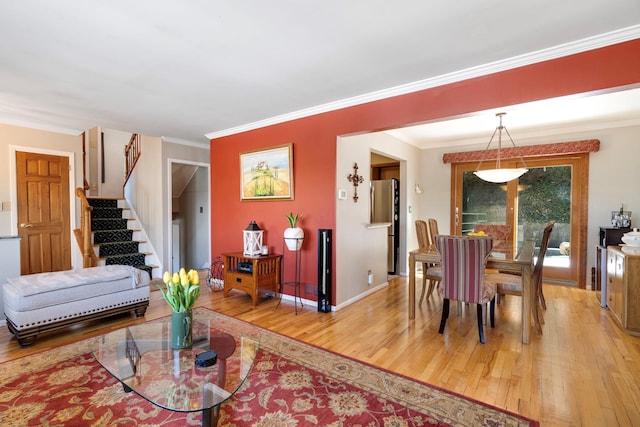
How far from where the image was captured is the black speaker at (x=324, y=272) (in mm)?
3520

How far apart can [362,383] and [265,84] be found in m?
2.64

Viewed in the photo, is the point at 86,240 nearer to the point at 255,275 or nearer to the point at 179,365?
the point at 255,275

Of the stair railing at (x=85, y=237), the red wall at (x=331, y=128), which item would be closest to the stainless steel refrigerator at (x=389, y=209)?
the red wall at (x=331, y=128)

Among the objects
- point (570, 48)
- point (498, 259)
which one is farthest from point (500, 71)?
point (498, 259)

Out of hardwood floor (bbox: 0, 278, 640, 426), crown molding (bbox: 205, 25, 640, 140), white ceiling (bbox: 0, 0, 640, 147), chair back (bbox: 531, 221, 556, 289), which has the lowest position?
hardwood floor (bbox: 0, 278, 640, 426)

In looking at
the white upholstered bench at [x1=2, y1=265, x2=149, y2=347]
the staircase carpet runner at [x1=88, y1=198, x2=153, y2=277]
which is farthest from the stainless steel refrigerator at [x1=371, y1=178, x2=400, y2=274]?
the staircase carpet runner at [x1=88, y1=198, x2=153, y2=277]

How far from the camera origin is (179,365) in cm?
176

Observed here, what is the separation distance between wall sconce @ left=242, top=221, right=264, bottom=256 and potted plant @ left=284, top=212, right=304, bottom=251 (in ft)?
1.61

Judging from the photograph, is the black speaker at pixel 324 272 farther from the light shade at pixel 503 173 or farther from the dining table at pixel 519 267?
the light shade at pixel 503 173

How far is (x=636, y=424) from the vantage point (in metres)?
1.69

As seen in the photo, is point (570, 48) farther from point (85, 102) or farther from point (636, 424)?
point (85, 102)

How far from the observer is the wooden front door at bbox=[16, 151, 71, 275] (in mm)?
4176

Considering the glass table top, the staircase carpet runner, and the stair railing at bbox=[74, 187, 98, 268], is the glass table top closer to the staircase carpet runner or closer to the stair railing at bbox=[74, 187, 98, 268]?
the stair railing at bbox=[74, 187, 98, 268]

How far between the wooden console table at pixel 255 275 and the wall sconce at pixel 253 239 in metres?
0.11
